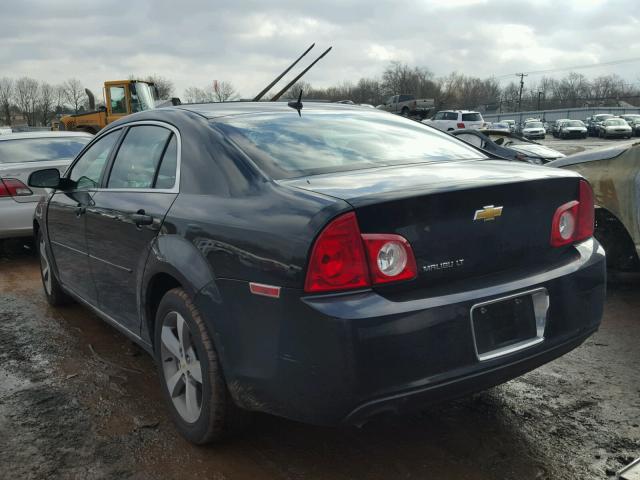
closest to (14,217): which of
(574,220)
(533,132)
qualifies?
(574,220)

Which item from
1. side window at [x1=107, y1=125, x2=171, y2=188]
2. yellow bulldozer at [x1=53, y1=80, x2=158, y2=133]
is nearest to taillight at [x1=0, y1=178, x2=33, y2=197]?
side window at [x1=107, y1=125, x2=171, y2=188]

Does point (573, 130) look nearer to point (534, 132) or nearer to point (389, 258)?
point (534, 132)

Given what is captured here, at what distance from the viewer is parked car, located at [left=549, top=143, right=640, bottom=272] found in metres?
4.88

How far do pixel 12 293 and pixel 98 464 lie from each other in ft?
12.4

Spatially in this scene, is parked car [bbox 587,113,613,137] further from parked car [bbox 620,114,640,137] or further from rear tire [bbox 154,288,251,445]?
rear tire [bbox 154,288,251,445]

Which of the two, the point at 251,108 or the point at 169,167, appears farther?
the point at 251,108

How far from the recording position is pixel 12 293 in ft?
19.3

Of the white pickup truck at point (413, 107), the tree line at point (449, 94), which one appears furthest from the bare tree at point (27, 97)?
the white pickup truck at point (413, 107)

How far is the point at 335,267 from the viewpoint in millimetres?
2166

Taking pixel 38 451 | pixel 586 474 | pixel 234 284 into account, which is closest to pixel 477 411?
pixel 586 474

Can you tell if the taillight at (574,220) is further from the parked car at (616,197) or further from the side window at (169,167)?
the parked car at (616,197)

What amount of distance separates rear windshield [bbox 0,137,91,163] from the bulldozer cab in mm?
11948

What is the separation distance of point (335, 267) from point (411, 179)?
1.94 feet

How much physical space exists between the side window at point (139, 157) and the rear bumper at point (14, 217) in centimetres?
384
